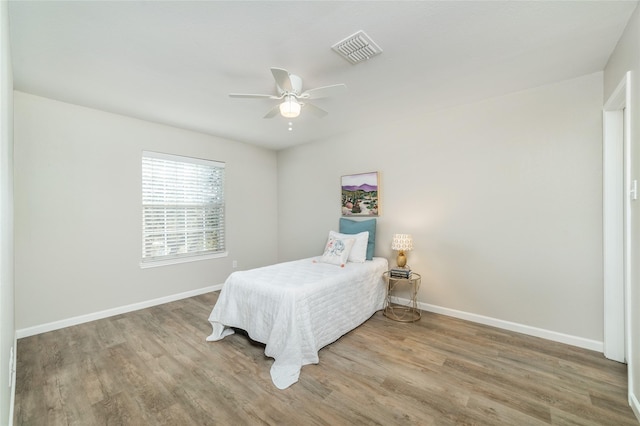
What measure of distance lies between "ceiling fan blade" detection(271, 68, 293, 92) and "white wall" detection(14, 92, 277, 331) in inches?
102

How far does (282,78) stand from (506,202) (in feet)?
8.69

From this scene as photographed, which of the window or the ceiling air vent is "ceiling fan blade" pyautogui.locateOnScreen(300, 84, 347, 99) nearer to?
the ceiling air vent

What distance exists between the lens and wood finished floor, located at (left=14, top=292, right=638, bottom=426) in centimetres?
173

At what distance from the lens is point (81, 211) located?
10.5 feet

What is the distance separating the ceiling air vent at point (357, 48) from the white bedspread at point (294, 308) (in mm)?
2013

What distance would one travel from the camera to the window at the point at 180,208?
3762 millimetres

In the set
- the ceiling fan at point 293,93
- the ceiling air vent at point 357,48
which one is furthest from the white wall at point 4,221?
the ceiling air vent at point 357,48

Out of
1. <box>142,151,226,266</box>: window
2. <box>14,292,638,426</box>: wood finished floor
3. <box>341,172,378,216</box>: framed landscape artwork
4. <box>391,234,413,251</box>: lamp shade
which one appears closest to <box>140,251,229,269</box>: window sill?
<box>142,151,226,266</box>: window

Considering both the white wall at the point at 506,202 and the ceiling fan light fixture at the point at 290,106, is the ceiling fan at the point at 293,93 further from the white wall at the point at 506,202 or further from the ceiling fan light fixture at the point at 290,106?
the white wall at the point at 506,202

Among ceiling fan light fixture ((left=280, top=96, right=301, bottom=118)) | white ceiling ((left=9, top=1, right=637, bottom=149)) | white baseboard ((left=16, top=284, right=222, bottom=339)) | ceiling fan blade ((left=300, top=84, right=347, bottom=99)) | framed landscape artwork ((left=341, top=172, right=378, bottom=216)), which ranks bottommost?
white baseboard ((left=16, top=284, right=222, bottom=339))

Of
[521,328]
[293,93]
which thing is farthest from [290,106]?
[521,328]

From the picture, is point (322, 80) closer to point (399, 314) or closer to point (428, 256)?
point (428, 256)

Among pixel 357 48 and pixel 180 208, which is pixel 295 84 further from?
pixel 180 208

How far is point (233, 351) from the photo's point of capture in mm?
2535
